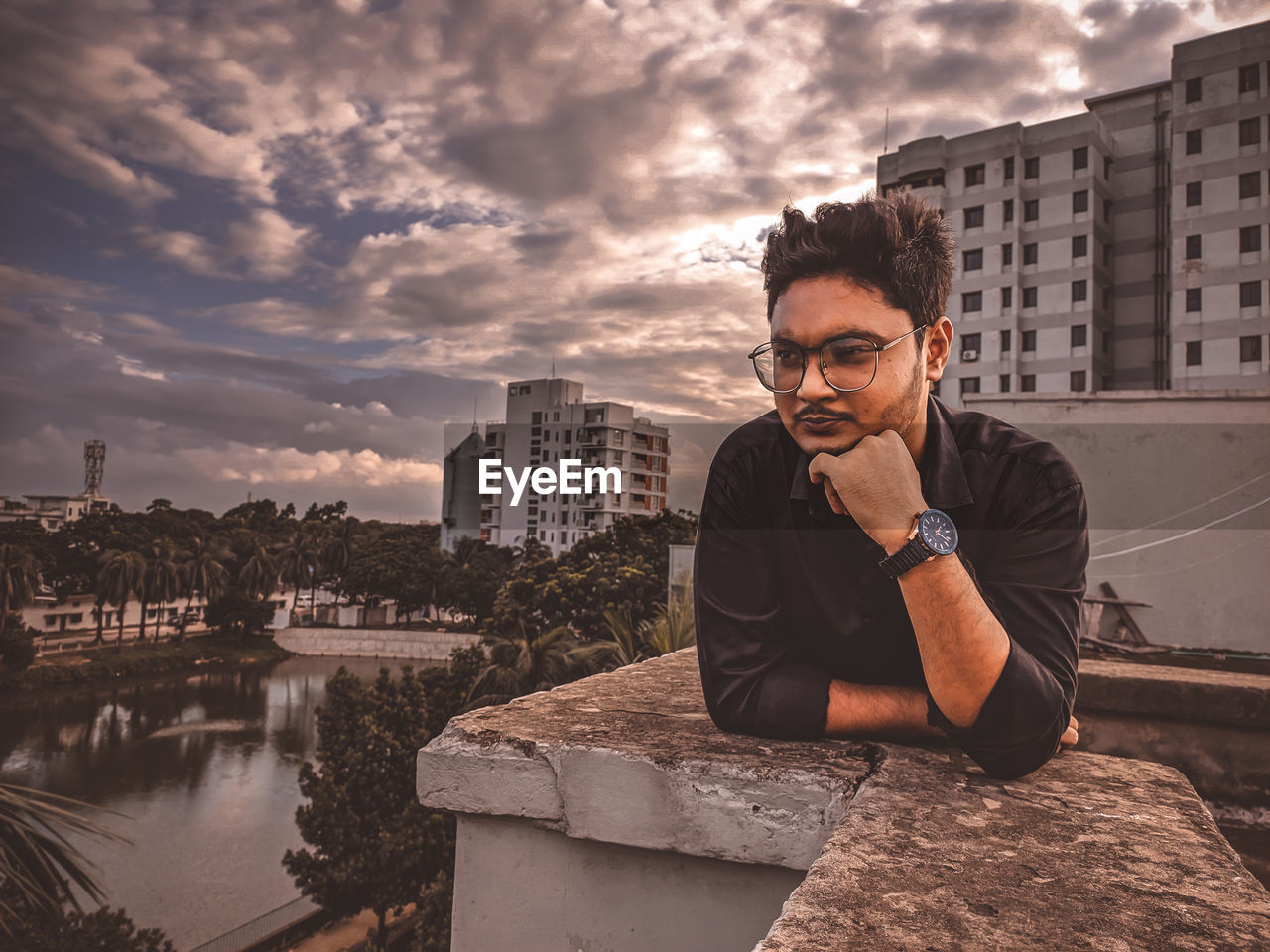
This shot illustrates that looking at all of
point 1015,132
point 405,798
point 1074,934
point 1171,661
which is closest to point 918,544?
point 1074,934

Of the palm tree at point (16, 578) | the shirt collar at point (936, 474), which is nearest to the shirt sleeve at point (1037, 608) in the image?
the shirt collar at point (936, 474)

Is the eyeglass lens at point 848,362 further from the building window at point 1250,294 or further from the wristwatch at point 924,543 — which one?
the building window at point 1250,294

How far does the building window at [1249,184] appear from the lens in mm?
27203

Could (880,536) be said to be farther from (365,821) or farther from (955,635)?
(365,821)

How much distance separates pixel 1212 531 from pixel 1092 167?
26559 mm

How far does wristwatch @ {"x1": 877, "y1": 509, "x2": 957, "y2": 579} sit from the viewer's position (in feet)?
4.46

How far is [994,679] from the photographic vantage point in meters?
1.40

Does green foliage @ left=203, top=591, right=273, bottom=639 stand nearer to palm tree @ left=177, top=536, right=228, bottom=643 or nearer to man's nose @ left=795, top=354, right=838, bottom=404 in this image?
palm tree @ left=177, top=536, right=228, bottom=643

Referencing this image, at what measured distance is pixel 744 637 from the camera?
5.65 feet

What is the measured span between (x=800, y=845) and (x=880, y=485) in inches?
25.9

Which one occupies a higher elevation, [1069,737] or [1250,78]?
[1250,78]

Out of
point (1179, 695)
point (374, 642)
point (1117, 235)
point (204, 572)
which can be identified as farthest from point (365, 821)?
point (204, 572)

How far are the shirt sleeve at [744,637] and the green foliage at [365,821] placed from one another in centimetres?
1628

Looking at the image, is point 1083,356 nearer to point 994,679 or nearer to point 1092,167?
point 1092,167
